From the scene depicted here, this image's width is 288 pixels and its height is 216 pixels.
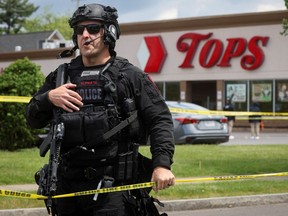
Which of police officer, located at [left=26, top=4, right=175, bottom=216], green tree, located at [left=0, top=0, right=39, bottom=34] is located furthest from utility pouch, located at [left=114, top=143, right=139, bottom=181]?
green tree, located at [left=0, top=0, right=39, bottom=34]

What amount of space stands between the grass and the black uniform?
14.8ft

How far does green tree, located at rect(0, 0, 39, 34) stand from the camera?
277 ft

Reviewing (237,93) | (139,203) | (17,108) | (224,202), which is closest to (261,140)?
(237,93)

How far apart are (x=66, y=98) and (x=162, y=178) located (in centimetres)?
74

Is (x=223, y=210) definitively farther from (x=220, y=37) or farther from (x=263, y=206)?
(x=220, y=37)

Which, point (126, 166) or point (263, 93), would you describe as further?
point (263, 93)

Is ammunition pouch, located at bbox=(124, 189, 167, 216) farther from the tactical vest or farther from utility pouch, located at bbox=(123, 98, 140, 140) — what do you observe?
utility pouch, located at bbox=(123, 98, 140, 140)

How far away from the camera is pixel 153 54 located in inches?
1405

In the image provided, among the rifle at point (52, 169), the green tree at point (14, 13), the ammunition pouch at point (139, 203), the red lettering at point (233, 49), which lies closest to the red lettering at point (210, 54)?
the red lettering at point (233, 49)

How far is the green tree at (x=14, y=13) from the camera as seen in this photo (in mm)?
84438

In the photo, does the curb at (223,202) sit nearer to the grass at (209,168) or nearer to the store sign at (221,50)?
the grass at (209,168)

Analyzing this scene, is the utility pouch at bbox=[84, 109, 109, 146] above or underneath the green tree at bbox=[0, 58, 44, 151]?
above

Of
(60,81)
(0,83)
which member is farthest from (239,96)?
(60,81)

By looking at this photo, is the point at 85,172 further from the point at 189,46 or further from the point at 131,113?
the point at 189,46
